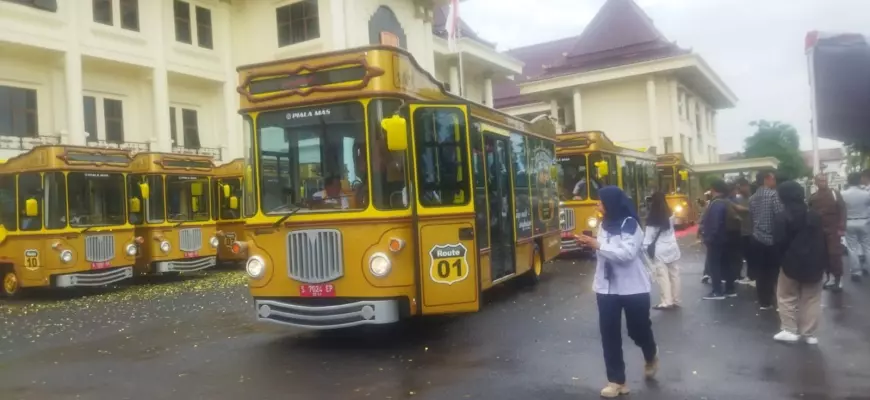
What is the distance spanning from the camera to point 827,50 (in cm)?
492

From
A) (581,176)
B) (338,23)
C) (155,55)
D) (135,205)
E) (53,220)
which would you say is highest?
(338,23)

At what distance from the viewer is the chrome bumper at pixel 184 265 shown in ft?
54.6

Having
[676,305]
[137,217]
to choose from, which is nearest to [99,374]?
[676,305]

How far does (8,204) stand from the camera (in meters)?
14.4

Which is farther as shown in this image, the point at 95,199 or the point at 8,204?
the point at 95,199

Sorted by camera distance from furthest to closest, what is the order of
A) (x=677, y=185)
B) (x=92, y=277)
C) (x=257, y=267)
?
(x=677, y=185) → (x=92, y=277) → (x=257, y=267)

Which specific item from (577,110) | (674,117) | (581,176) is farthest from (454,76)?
(581,176)

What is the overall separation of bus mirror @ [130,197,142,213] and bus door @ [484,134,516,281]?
29.9ft

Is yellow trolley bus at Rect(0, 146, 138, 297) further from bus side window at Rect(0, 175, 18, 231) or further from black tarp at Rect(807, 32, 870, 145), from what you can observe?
black tarp at Rect(807, 32, 870, 145)

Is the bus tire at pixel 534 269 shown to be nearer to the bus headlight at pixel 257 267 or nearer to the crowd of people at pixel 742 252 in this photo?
the crowd of people at pixel 742 252

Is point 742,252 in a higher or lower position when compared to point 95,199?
lower

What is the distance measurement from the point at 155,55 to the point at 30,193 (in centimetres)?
1167

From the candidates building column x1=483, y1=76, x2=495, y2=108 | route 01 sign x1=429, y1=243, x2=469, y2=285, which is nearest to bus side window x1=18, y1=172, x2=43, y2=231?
route 01 sign x1=429, y1=243, x2=469, y2=285

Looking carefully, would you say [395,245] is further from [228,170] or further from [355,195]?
[228,170]
